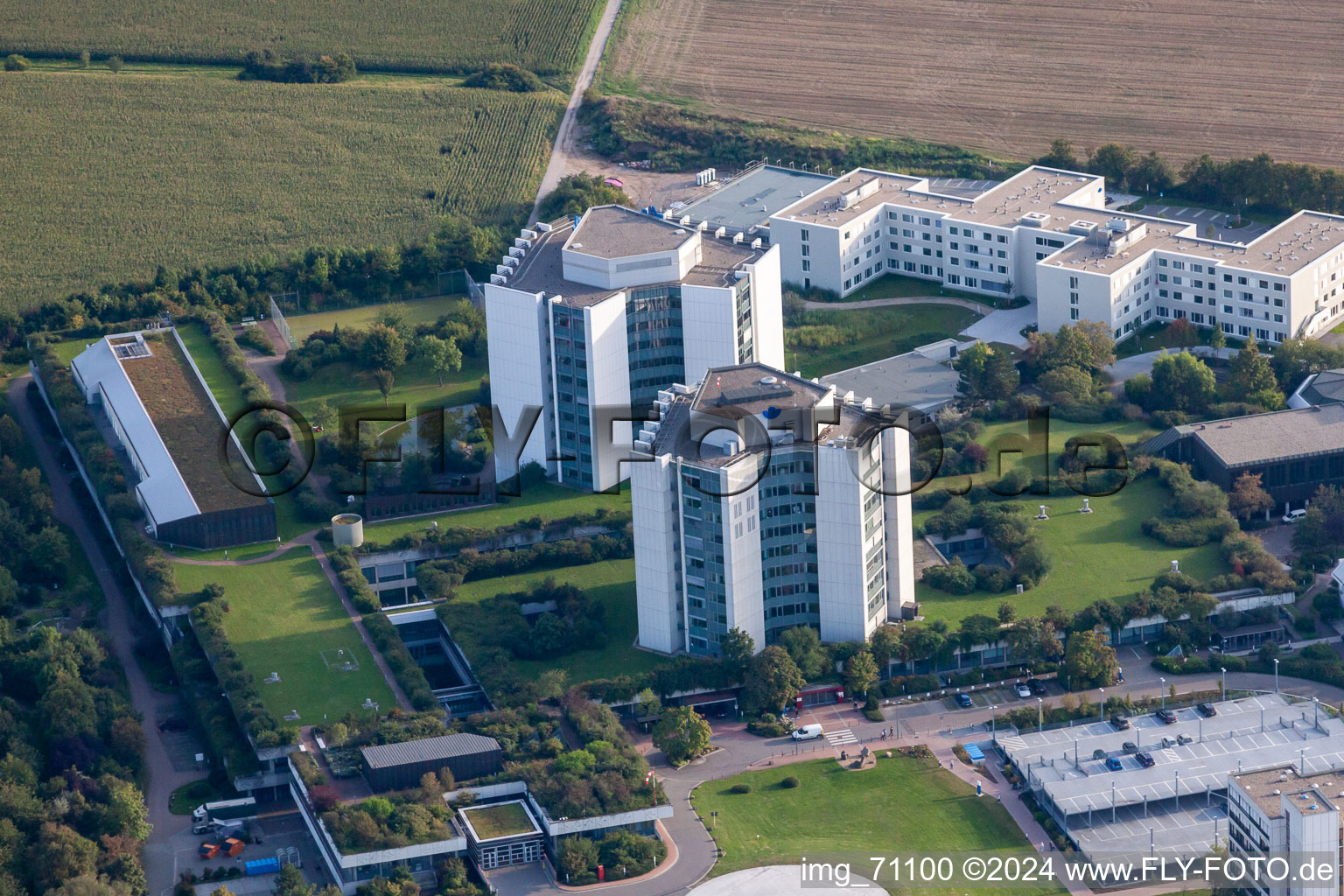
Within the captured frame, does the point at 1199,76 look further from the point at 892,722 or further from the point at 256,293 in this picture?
the point at 892,722

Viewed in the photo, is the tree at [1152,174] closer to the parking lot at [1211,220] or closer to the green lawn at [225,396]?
the parking lot at [1211,220]

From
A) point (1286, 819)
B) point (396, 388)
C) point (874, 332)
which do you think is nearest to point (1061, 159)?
point (874, 332)

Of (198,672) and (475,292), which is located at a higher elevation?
(475,292)

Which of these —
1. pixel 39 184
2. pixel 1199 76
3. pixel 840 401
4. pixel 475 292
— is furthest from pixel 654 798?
pixel 1199 76

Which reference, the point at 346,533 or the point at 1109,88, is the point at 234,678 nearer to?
the point at 346,533

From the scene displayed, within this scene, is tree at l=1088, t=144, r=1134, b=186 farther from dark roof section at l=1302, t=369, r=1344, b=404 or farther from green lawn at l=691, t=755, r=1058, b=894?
green lawn at l=691, t=755, r=1058, b=894

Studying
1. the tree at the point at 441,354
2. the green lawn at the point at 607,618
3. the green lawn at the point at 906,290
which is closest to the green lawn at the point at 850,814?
the green lawn at the point at 607,618
